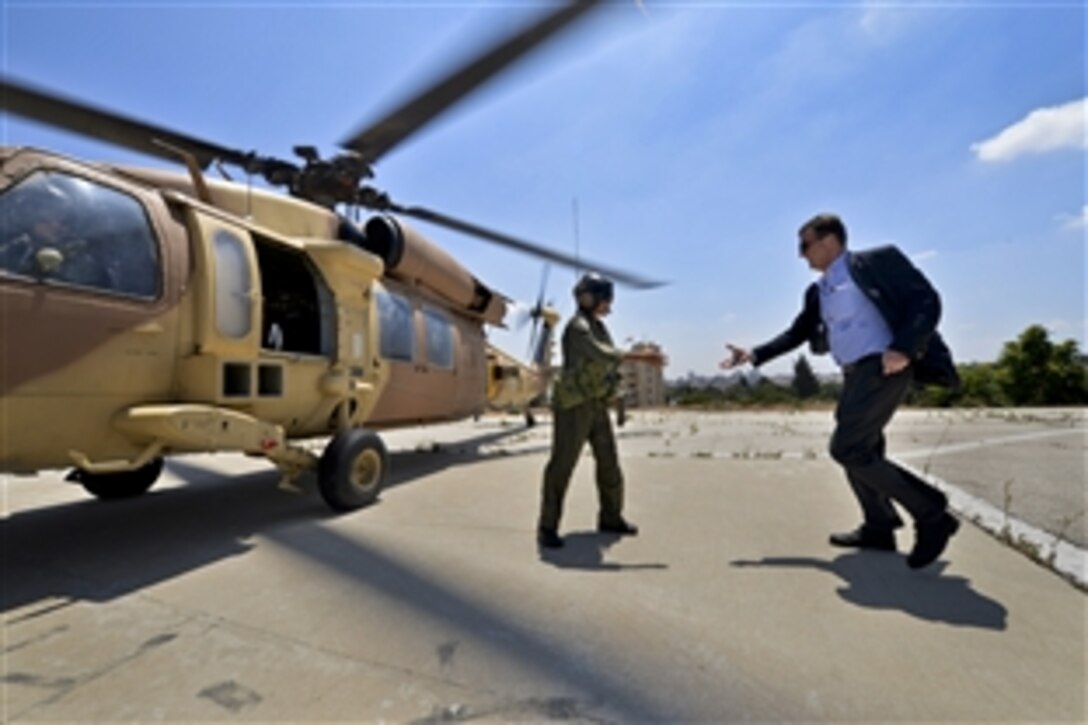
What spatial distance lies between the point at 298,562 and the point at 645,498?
2.47 metres

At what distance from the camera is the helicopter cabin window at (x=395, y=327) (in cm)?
502

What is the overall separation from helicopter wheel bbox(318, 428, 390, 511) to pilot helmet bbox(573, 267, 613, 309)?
1969 millimetres

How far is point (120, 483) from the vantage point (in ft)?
14.1

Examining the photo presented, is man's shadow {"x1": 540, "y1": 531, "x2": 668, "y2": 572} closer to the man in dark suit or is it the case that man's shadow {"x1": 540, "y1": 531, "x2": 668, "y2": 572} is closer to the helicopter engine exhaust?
the man in dark suit

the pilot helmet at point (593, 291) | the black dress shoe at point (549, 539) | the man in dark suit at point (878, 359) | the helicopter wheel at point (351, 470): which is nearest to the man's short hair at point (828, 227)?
the man in dark suit at point (878, 359)

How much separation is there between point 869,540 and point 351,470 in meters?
3.25

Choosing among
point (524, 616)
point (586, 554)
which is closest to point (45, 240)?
point (524, 616)

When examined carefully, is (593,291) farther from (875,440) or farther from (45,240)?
(45,240)

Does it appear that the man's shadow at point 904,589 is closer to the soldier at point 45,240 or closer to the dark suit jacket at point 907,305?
the dark suit jacket at point 907,305

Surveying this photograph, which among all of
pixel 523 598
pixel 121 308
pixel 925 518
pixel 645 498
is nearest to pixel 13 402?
pixel 121 308

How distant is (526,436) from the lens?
32.5 feet

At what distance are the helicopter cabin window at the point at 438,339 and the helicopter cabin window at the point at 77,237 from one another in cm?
298

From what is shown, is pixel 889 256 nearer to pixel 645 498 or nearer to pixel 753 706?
pixel 753 706

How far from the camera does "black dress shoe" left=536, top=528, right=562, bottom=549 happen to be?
2967 mm
